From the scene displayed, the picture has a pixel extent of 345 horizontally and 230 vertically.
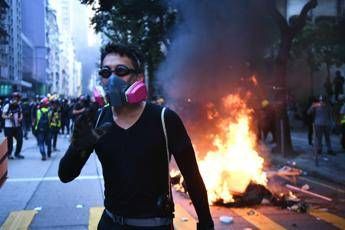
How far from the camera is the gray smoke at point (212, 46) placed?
39.9 feet

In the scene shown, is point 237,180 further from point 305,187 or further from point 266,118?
point 266,118

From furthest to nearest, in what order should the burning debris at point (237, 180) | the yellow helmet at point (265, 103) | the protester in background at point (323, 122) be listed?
1. the yellow helmet at point (265, 103)
2. the protester in background at point (323, 122)
3. the burning debris at point (237, 180)

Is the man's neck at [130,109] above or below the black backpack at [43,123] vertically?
above

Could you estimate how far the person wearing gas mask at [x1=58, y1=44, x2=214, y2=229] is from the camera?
2.57 m

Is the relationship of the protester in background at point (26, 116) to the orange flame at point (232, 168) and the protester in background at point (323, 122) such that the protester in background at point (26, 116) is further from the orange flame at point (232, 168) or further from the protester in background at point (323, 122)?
the orange flame at point (232, 168)

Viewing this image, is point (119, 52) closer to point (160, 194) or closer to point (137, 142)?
point (137, 142)

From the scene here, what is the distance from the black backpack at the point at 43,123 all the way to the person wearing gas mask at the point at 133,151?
416 inches

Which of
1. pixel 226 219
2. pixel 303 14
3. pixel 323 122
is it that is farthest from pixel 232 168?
pixel 303 14

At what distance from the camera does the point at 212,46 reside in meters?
13.5

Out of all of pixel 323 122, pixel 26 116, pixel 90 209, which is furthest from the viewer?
pixel 26 116

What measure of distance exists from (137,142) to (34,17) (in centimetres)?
557

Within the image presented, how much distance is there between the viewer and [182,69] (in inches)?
618

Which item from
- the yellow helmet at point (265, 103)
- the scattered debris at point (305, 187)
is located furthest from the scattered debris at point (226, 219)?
the yellow helmet at point (265, 103)

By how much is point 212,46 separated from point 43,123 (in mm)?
4570
